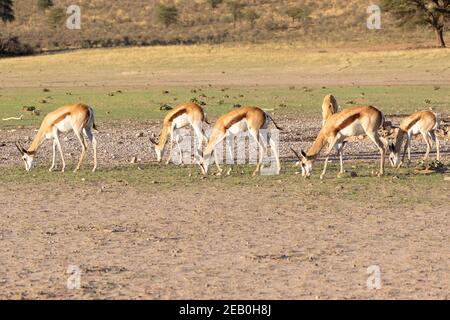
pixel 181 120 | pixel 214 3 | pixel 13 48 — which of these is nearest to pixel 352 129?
pixel 181 120

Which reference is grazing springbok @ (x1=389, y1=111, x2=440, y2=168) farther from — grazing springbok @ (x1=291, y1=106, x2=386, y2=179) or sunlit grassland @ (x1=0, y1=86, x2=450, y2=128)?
sunlit grassland @ (x1=0, y1=86, x2=450, y2=128)

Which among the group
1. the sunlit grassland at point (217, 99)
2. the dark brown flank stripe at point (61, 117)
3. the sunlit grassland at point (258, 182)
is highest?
the dark brown flank stripe at point (61, 117)

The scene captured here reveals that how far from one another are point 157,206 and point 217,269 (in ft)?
12.4

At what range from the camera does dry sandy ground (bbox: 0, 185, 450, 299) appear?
8562 mm

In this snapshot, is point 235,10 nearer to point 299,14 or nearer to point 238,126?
point 299,14

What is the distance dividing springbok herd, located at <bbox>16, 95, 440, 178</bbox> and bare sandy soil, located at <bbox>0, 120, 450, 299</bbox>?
1.08m

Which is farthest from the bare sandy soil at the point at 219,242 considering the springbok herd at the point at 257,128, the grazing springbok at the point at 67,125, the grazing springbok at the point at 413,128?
the grazing springbok at the point at 413,128

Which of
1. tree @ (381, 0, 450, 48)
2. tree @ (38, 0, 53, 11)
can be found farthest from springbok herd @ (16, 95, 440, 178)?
tree @ (38, 0, 53, 11)

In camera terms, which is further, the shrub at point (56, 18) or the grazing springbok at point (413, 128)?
the shrub at point (56, 18)

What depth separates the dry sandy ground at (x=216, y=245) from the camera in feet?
28.1

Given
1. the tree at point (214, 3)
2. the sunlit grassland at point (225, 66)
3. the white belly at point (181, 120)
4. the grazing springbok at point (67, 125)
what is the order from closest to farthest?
the grazing springbok at point (67, 125)
the white belly at point (181, 120)
the sunlit grassland at point (225, 66)
the tree at point (214, 3)

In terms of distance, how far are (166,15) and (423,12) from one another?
20.6 metres

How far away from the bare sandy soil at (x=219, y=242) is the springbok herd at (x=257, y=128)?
108 cm

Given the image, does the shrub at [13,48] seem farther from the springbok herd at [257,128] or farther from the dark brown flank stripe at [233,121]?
the dark brown flank stripe at [233,121]
